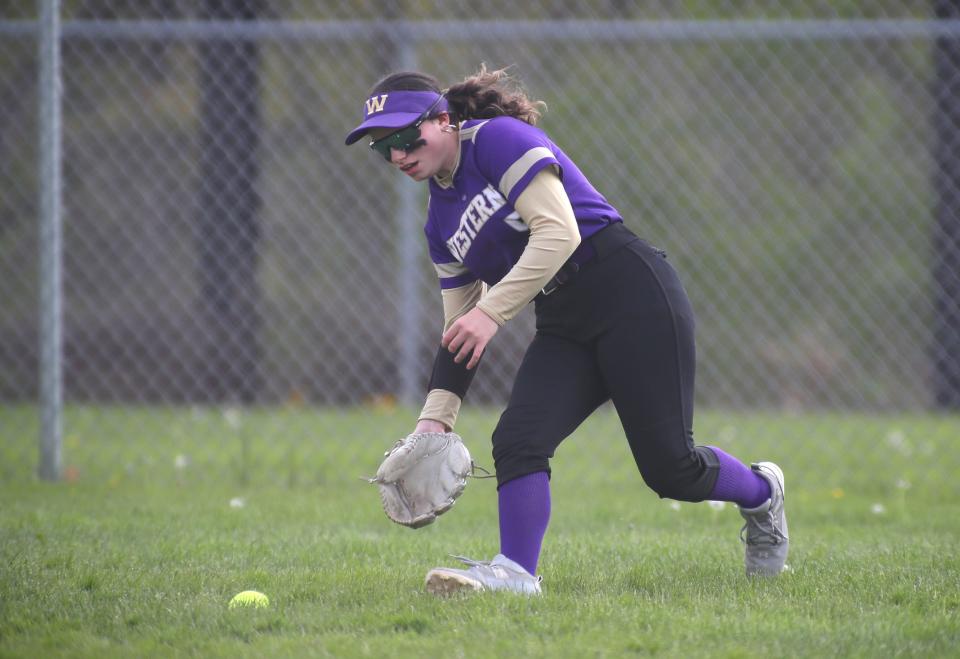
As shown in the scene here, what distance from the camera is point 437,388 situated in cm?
364

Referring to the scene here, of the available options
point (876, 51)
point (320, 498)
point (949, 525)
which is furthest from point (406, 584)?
point (876, 51)

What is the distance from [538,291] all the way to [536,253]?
0.41ft

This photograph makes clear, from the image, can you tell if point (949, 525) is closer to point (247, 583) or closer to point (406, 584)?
point (406, 584)

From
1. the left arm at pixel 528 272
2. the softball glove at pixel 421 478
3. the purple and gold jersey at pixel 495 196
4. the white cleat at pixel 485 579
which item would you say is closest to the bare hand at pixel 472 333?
the left arm at pixel 528 272

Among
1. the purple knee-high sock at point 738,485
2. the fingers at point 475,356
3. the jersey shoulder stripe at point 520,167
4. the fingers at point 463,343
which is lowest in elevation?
the purple knee-high sock at point 738,485

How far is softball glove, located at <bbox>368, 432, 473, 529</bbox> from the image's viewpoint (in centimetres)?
341

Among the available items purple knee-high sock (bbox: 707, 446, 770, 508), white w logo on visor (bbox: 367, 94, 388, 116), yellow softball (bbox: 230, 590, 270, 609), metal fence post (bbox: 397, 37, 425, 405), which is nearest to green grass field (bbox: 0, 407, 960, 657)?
yellow softball (bbox: 230, 590, 270, 609)

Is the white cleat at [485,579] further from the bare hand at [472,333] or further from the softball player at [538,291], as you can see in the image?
the bare hand at [472,333]

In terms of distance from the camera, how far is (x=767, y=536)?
148 inches

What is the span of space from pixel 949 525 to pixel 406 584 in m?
2.72

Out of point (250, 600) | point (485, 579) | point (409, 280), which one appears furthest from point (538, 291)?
point (409, 280)

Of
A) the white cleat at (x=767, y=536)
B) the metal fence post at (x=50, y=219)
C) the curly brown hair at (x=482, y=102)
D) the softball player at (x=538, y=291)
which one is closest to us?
the softball player at (x=538, y=291)

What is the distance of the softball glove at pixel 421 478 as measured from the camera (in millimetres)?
3414

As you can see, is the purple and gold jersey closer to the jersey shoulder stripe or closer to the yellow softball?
the jersey shoulder stripe
